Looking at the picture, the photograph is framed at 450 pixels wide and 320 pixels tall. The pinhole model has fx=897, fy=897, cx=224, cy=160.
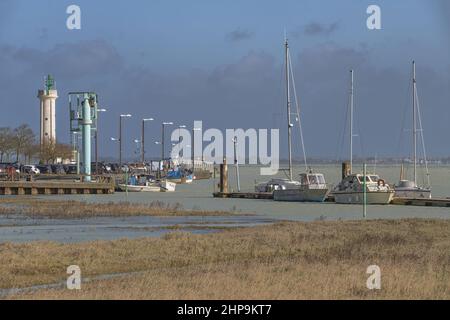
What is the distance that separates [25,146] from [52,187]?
56297mm

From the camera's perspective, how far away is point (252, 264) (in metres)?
24.7

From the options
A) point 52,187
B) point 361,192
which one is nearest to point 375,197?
point 361,192

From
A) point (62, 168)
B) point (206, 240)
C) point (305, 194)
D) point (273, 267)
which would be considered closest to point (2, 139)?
point (62, 168)

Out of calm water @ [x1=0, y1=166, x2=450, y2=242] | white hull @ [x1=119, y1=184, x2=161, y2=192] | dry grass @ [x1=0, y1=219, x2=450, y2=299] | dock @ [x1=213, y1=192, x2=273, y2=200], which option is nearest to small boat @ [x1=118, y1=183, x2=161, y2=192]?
white hull @ [x1=119, y1=184, x2=161, y2=192]

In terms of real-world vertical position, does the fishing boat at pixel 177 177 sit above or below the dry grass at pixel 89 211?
below

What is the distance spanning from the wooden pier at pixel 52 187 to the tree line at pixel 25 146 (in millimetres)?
52218

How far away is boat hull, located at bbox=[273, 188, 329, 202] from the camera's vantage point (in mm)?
75750

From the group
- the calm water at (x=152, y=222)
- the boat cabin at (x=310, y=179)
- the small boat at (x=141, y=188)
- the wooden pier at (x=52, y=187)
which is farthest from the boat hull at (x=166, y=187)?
the calm water at (x=152, y=222)

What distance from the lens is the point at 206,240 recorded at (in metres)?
32.5

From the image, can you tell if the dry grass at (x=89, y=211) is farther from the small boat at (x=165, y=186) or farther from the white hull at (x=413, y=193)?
the small boat at (x=165, y=186)

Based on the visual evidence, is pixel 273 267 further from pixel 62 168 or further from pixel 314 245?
pixel 62 168

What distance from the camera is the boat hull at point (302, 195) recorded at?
75750 millimetres

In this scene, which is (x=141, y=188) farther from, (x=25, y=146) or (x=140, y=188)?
(x=25, y=146)
